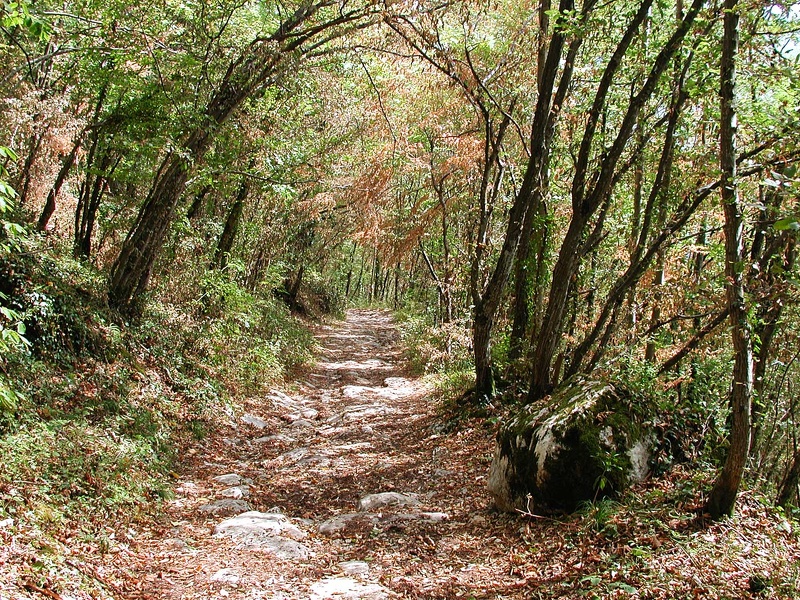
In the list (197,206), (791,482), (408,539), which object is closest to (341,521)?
(408,539)

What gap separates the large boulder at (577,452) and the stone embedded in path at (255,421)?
16.0 feet

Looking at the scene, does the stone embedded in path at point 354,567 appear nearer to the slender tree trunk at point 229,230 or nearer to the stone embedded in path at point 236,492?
the stone embedded in path at point 236,492

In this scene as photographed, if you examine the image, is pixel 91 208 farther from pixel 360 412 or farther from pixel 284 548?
pixel 284 548

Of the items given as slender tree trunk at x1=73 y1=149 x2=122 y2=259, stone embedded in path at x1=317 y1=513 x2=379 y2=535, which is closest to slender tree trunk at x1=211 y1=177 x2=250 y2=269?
slender tree trunk at x1=73 y1=149 x2=122 y2=259

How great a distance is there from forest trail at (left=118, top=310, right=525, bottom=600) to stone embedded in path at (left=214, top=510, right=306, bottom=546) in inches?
0.7

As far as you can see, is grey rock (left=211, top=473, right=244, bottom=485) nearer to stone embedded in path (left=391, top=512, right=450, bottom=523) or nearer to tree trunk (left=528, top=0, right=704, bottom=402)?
stone embedded in path (left=391, top=512, right=450, bottom=523)

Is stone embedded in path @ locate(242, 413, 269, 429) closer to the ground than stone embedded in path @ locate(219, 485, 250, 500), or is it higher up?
higher up

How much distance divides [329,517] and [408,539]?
40.8 inches

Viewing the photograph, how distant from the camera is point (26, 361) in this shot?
615 centimetres

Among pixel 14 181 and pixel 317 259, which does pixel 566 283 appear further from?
pixel 317 259

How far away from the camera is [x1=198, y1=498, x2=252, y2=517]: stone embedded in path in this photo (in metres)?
5.83

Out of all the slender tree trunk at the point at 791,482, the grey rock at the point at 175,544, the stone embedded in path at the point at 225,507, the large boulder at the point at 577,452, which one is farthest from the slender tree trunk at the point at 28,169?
the slender tree trunk at the point at 791,482

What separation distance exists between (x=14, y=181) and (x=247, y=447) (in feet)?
24.6

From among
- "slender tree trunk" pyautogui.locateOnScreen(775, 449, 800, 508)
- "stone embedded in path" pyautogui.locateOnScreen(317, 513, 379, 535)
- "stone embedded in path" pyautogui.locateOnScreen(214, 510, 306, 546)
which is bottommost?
"stone embedded in path" pyautogui.locateOnScreen(214, 510, 306, 546)
